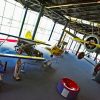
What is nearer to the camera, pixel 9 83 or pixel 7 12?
pixel 9 83

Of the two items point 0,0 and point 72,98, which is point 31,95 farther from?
point 0,0

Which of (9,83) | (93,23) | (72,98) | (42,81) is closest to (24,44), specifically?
(42,81)

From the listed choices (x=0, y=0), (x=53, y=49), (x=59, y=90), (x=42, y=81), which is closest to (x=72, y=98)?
(x=59, y=90)

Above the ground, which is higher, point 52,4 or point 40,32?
point 52,4

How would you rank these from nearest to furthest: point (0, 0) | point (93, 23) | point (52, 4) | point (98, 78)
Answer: point (98, 78) → point (52, 4) → point (93, 23) → point (0, 0)

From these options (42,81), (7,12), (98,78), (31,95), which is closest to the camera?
(31,95)

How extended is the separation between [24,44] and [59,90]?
484 cm

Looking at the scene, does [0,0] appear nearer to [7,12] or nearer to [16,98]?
[7,12]

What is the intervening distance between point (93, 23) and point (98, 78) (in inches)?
199

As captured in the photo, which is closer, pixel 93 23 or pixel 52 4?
pixel 52 4

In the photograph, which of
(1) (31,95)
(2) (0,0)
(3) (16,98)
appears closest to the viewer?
(3) (16,98)

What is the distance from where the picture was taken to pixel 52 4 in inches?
448

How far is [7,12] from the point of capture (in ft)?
92.6

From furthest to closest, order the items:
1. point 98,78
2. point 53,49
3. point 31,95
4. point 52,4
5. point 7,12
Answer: point 7,12, point 53,49, point 52,4, point 98,78, point 31,95
